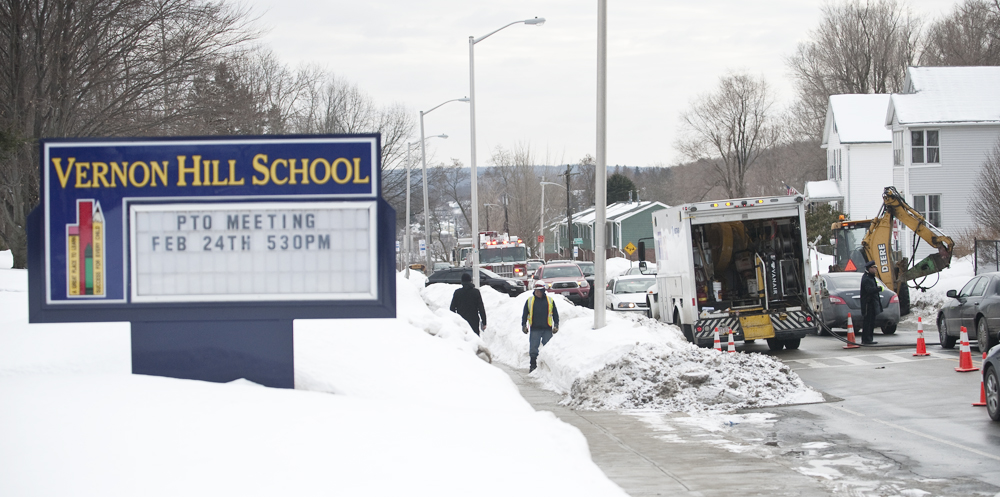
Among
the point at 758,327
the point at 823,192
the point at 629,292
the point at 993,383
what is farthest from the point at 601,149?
the point at 823,192

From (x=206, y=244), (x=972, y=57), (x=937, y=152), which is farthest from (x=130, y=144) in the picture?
(x=972, y=57)

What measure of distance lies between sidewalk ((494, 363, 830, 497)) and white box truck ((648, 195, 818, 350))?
7462mm

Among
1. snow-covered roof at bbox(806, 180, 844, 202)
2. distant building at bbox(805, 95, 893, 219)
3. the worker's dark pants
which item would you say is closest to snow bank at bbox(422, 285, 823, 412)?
the worker's dark pants

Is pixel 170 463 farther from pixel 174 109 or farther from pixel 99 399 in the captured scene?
pixel 174 109

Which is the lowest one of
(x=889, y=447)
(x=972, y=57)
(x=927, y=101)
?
(x=889, y=447)

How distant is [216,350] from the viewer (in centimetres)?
902

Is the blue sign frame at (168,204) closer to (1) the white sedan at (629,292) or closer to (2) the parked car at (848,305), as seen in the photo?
(2) the parked car at (848,305)

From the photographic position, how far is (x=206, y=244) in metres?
8.87

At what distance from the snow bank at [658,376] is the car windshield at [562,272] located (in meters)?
19.5

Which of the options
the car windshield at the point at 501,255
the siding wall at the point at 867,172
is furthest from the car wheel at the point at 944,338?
the siding wall at the point at 867,172

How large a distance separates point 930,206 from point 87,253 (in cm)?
4361

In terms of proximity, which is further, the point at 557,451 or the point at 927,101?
the point at 927,101

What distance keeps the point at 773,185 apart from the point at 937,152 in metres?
38.8

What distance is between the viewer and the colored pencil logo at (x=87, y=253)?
8828mm
